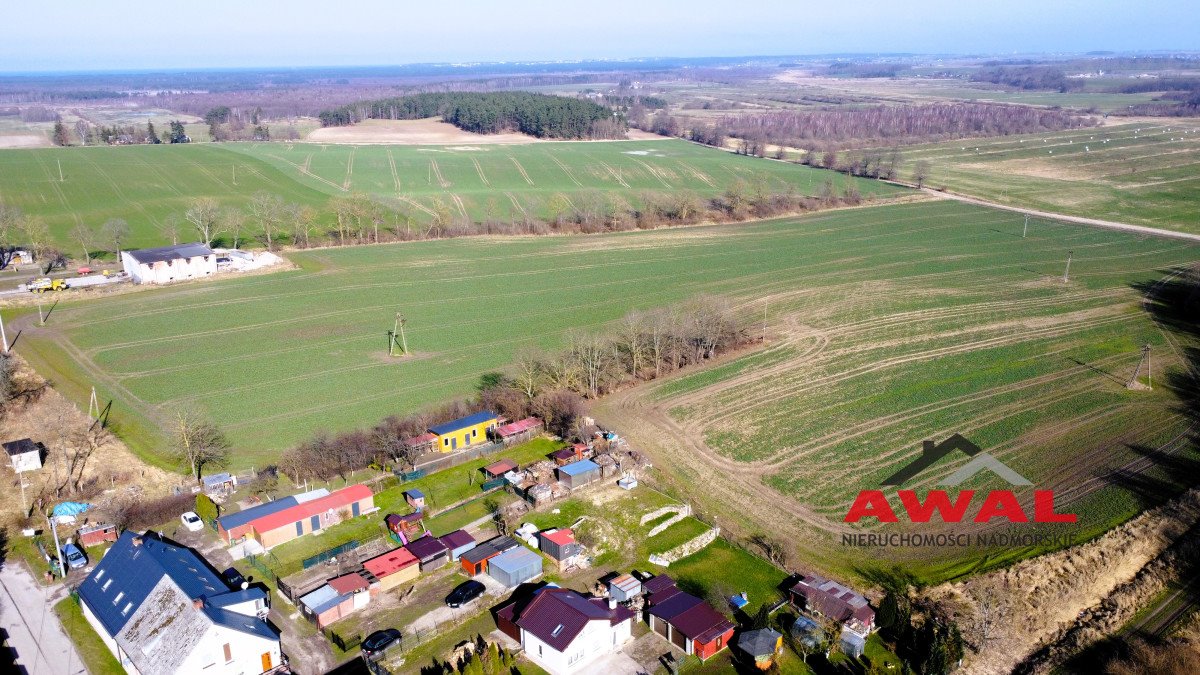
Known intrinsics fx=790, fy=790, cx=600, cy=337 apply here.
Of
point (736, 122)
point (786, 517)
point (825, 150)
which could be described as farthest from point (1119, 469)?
point (736, 122)

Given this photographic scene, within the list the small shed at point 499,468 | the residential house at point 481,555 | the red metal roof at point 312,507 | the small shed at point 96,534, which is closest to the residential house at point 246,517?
the red metal roof at point 312,507

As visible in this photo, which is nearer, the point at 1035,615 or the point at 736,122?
the point at 1035,615

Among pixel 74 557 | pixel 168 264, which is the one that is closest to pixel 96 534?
pixel 74 557

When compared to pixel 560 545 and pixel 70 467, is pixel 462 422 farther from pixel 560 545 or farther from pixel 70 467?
pixel 70 467

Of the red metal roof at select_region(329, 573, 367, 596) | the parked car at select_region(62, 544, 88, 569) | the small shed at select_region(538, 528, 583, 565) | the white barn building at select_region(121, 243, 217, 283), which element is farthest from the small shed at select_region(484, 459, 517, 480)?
the white barn building at select_region(121, 243, 217, 283)

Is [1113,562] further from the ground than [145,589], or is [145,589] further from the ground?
[145,589]

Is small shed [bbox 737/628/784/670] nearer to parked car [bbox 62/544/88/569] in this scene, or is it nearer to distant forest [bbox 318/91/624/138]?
parked car [bbox 62/544/88/569]

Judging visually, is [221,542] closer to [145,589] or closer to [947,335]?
[145,589]
